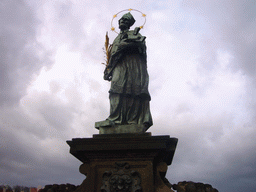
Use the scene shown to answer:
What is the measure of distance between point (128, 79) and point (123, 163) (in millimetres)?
2607

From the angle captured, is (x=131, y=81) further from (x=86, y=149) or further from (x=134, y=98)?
(x=86, y=149)

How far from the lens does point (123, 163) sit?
5.01 meters

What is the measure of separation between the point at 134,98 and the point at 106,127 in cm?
119

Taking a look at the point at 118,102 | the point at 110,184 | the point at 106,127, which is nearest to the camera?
the point at 110,184

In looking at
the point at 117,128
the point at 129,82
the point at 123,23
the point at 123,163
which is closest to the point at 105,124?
the point at 117,128

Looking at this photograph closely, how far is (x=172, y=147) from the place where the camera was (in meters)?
5.46

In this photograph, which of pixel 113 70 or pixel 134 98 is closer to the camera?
pixel 134 98

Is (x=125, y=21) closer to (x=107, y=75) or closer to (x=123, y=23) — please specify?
(x=123, y=23)

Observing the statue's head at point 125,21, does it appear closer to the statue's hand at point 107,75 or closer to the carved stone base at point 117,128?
the statue's hand at point 107,75

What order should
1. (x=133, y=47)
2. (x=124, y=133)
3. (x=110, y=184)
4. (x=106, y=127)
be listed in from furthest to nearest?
(x=133, y=47), (x=106, y=127), (x=124, y=133), (x=110, y=184)

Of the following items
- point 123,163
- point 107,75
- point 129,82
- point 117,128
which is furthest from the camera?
point 107,75

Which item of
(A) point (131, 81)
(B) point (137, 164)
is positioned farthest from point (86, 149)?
(A) point (131, 81)

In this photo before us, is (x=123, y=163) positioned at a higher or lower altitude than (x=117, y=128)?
lower

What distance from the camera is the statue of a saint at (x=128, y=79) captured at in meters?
6.34
